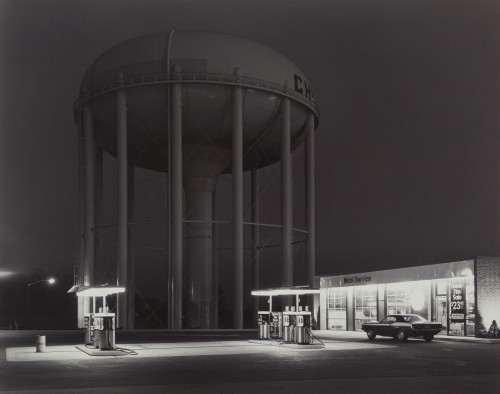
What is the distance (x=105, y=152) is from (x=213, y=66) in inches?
437

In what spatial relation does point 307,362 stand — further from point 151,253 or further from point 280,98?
point 151,253

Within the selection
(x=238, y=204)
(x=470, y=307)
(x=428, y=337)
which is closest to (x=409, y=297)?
(x=470, y=307)

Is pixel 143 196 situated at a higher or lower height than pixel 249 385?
higher

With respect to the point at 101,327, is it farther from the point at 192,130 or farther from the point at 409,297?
the point at 409,297

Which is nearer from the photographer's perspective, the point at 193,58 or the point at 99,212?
the point at 193,58

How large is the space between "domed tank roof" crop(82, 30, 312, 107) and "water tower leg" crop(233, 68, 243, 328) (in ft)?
4.27

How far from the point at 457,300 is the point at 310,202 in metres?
11.6

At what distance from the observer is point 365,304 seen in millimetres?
45188

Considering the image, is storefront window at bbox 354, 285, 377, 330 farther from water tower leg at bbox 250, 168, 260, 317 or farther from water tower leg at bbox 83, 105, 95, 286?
water tower leg at bbox 83, 105, 95, 286

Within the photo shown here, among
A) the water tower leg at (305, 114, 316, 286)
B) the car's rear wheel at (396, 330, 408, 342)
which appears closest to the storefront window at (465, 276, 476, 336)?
the car's rear wheel at (396, 330, 408, 342)

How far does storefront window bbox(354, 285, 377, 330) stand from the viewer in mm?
44344

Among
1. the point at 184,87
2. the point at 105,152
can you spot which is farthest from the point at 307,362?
the point at 105,152

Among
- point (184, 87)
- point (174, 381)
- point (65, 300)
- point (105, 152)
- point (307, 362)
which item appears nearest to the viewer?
point (174, 381)

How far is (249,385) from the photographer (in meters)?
15.7
